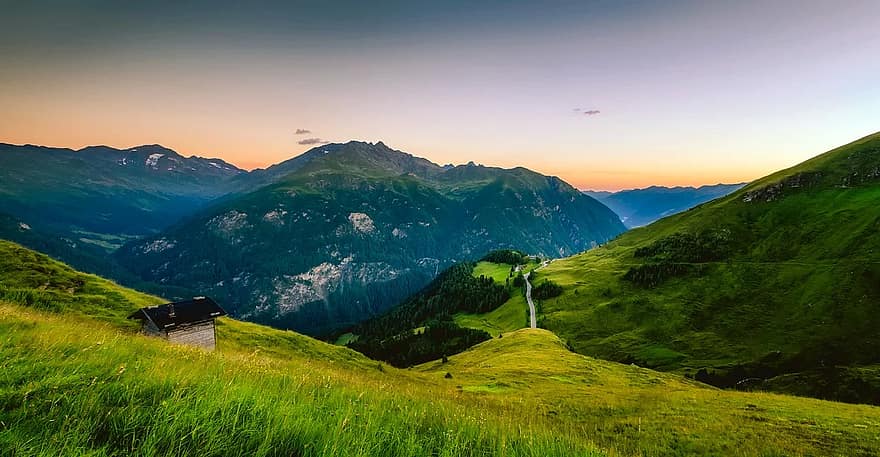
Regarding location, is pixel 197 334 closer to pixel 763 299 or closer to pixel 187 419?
pixel 187 419

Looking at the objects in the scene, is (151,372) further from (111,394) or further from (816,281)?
(816,281)

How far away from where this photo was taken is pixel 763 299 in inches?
5428

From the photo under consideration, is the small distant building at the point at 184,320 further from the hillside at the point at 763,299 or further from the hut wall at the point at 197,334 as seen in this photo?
the hillside at the point at 763,299

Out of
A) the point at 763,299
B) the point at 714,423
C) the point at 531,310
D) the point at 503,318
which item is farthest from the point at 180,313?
the point at 763,299

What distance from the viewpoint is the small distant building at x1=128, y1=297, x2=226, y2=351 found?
35844mm

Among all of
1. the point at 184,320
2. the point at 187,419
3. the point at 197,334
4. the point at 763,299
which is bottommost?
the point at 763,299

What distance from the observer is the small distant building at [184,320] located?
118 feet

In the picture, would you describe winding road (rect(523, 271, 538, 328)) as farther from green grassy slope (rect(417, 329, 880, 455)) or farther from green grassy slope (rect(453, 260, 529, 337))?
green grassy slope (rect(417, 329, 880, 455))

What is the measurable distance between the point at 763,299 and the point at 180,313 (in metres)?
172

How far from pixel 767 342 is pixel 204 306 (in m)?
148

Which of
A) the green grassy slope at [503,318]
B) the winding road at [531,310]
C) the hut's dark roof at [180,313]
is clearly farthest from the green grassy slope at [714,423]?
the green grassy slope at [503,318]

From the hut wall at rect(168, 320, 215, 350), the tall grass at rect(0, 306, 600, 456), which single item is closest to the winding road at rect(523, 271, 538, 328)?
the hut wall at rect(168, 320, 215, 350)

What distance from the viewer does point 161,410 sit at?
4.04 m

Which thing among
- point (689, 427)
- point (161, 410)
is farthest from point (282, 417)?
point (689, 427)
